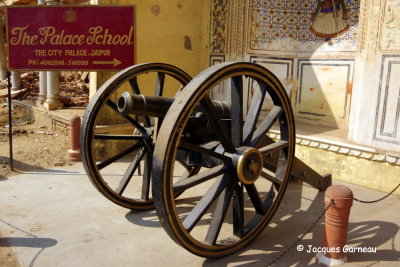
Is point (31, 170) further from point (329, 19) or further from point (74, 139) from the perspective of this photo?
point (329, 19)

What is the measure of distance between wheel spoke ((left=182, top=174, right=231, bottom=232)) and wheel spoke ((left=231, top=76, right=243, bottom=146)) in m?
0.35

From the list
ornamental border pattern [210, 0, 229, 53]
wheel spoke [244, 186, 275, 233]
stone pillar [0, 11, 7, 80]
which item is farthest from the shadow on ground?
stone pillar [0, 11, 7, 80]

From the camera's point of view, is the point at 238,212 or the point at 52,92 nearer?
the point at 238,212

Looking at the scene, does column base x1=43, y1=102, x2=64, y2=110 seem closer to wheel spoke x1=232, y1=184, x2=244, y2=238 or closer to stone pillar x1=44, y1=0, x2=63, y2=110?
stone pillar x1=44, y1=0, x2=63, y2=110

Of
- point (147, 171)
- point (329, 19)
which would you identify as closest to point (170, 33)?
point (329, 19)

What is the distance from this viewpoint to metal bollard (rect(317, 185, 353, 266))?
295 cm

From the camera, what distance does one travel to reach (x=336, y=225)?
→ 299 cm

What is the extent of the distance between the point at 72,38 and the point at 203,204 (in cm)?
375

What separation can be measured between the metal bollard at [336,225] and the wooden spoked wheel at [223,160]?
1.90 ft

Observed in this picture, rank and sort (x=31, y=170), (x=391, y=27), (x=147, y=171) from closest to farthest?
(x=147, y=171) → (x=391, y=27) → (x=31, y=170)

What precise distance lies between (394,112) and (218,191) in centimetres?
310

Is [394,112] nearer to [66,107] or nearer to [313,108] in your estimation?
[313,108]

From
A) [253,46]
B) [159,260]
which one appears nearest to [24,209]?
[159,260]

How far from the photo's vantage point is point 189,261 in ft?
10.2
